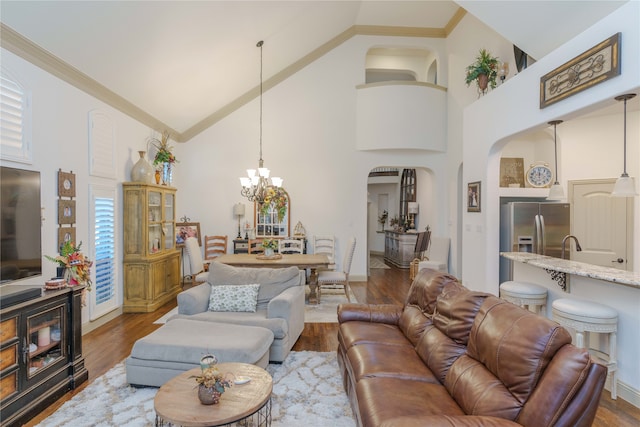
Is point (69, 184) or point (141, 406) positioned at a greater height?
point (69, 184)

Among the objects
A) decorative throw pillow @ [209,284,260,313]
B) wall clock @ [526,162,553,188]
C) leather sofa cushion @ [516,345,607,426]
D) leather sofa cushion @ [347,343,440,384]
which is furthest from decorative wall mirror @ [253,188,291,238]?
leather sofa cushion @ [516,345,607,426]

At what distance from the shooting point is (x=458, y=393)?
1918 millimetres

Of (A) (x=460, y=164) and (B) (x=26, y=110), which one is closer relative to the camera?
(B) (x=26, y=110)

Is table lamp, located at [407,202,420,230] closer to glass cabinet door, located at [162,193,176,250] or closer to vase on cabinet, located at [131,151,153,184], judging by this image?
glass cabinet door, located at [162,193,176,250]

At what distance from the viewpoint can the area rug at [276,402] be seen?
95.4 inches

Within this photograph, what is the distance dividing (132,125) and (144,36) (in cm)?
172

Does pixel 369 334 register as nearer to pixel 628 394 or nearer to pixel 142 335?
pixel 628 394

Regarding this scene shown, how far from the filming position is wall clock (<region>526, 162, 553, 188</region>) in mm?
5238

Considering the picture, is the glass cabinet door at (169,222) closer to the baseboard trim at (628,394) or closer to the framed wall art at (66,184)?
the framed wall art at (66,184)

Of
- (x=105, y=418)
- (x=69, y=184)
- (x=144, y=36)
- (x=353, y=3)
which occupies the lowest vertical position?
(x=105, y=418)

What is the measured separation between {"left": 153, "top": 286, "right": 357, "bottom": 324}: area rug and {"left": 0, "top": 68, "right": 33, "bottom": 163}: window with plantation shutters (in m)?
2.58

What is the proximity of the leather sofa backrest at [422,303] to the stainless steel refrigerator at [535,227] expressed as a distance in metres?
2.13


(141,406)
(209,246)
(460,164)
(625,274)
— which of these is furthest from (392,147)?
(141,406)

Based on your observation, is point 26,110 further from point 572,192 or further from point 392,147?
point 572,192
